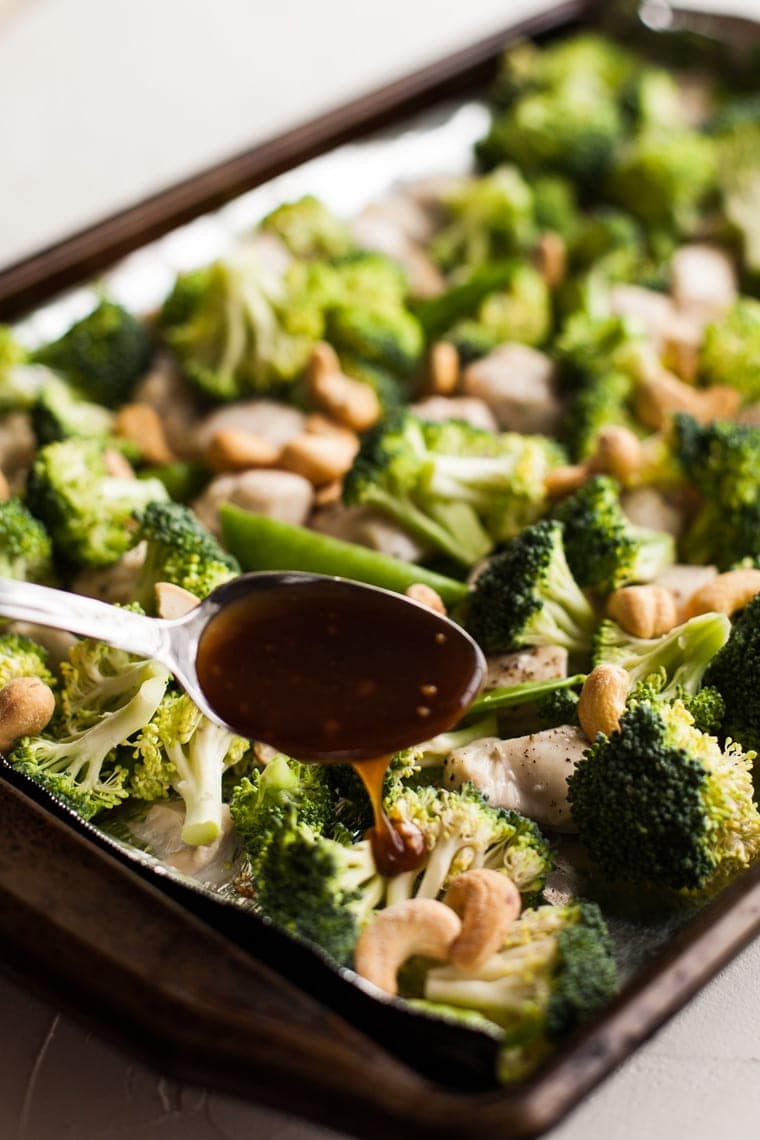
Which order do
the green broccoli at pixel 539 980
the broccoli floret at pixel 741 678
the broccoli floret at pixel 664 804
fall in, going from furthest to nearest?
the broccoli floret at pixel 741 678 < the broccoli floret at pixel 664 804 < the green broccoli at pixel 539 980

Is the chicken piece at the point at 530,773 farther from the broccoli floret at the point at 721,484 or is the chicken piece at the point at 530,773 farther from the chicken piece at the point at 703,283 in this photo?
the chicken piece at the point at 703,283

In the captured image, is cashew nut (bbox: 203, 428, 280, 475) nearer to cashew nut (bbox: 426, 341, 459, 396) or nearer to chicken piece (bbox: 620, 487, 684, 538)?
cashew nut (bbox: 426, 341, 459, 396)

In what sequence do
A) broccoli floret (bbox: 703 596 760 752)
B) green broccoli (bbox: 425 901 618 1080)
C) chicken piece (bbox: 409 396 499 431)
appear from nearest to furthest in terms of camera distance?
1. green broccoli (bbox: 425 901 618 1080)
2. broccoli floret (bbox: 703 596 760 752)
3. chicken piece (bbox: 409 396 499 431)

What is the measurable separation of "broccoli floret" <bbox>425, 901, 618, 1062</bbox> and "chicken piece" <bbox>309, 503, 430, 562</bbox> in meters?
1.08

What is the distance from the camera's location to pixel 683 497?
10.6ft

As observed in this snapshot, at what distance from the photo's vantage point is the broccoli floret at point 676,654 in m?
2.61

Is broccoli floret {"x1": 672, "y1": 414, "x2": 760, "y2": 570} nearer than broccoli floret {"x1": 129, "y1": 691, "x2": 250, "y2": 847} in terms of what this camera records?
No

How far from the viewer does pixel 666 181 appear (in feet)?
13.9

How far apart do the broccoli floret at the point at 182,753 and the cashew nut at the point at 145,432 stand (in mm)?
1133

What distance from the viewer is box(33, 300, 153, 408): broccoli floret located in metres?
3.57

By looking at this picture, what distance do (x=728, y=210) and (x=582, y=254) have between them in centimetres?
57

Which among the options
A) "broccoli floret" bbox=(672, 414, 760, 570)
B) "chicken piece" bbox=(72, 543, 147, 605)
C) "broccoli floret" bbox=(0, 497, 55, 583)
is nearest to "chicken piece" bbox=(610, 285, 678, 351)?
"broccoli floret" bbox=(672, 414, 760, 570)

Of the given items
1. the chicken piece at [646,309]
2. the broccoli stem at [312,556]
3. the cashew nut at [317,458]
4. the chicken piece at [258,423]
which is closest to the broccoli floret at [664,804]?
the broccoli stem at [312,556]

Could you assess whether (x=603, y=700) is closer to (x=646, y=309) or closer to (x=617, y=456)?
(x=617, y=456)
